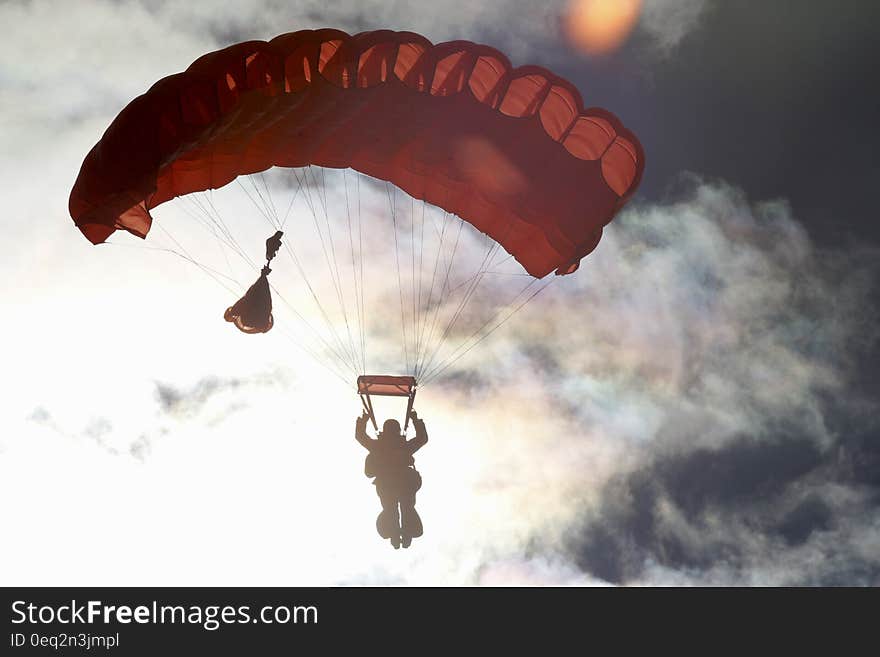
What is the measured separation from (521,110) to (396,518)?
548cm

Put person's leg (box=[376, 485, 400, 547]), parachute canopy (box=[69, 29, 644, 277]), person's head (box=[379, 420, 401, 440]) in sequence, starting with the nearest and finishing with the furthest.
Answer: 1. parachute canopy (box=[69, 29, 644, 277])
2. person's leg (box=[376, 485, 400, 547])
3. person's head (box=[379, 420, 401, 440])

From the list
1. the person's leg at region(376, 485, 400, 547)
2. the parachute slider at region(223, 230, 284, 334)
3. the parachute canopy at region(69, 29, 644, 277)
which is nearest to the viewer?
the parachute canopy at region(69, 29, 644, 277)

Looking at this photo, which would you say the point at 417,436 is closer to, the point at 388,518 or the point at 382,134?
the point at 388,518

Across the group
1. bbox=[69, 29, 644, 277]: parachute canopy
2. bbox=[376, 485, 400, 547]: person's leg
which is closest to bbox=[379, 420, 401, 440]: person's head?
bbox=[376, 485, 400, 547]: person's leg

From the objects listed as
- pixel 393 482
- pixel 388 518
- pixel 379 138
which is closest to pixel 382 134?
pixel 379 138

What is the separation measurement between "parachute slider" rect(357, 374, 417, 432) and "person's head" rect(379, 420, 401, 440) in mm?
116

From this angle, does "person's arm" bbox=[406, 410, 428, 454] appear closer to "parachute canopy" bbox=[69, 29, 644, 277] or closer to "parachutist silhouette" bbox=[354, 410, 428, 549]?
"parachutist silhouette" bbox=[354, 410, 428, 549]

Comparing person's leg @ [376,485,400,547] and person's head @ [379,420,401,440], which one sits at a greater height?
person's head @ [379,420,401,440]

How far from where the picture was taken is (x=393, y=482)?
401 inches

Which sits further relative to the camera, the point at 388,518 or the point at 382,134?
the point at 382,134

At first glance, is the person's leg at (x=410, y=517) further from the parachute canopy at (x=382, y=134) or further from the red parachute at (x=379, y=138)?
the parachute canopy at (x=382, y=134)

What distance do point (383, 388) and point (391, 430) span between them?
59 centimetres

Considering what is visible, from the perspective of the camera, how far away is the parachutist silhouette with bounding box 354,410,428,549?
10188mm
